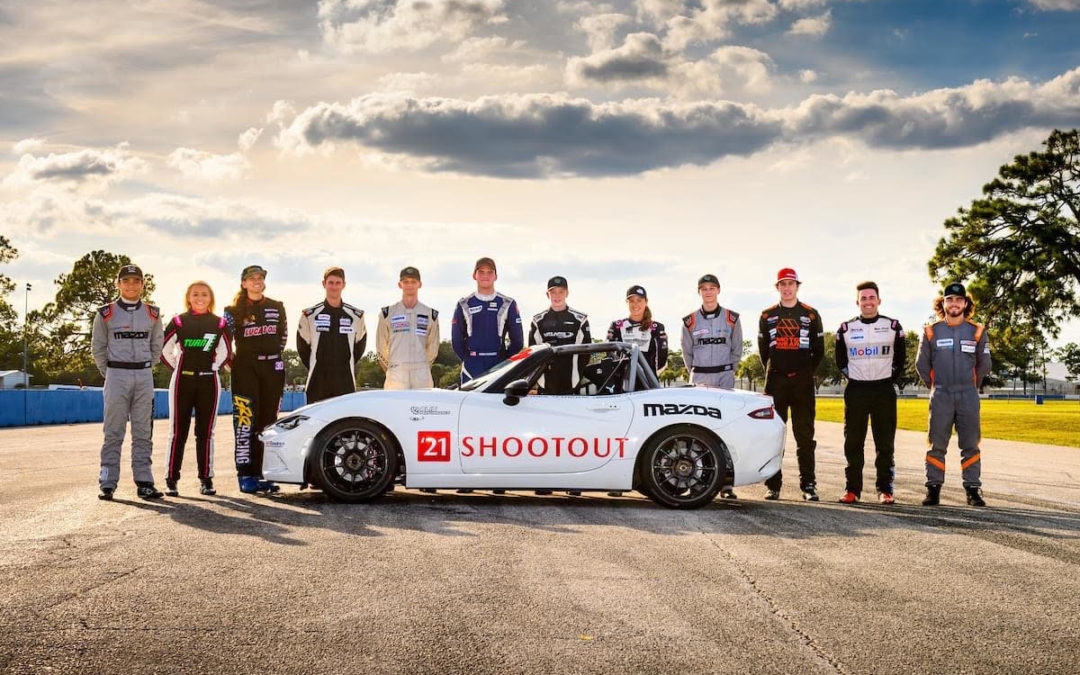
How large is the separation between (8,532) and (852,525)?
5.83 meters

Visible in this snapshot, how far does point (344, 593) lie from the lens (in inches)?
181

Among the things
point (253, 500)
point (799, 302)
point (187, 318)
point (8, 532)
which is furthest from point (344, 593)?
point (799, 302)

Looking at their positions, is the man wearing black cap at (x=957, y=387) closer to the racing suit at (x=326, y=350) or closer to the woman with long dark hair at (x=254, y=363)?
the racing suit at (x=326, y=350)

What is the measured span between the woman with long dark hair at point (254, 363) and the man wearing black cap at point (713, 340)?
159 inches

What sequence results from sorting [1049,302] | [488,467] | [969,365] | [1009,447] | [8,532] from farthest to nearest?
1. [1049,302]
2. [1009,447]
3. [969,365]
4. [488,467]
5. [8,532]

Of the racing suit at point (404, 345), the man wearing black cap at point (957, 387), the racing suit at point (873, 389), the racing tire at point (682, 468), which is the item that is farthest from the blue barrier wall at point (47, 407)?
the man wearing black cap at point (957, 387)

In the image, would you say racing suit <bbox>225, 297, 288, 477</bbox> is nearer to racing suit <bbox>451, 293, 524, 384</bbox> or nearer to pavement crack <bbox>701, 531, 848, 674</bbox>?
racing suit <bbox>451, 293, 524, 384</bbox>

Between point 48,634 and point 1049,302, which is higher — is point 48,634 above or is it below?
below

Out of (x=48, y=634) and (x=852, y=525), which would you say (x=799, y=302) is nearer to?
(x=852, y=525)

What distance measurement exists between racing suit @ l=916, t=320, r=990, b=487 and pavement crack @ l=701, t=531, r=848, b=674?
12.8ft

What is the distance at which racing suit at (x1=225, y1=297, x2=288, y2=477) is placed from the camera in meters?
8.86

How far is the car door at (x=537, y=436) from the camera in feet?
24.9

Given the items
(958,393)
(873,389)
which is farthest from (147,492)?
(958,393)

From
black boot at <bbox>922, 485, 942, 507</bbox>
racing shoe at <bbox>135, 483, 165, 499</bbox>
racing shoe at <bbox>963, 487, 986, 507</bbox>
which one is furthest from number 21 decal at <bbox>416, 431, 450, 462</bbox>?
racing shoe at <bbox>963, 487, 986, 507</bbox>
